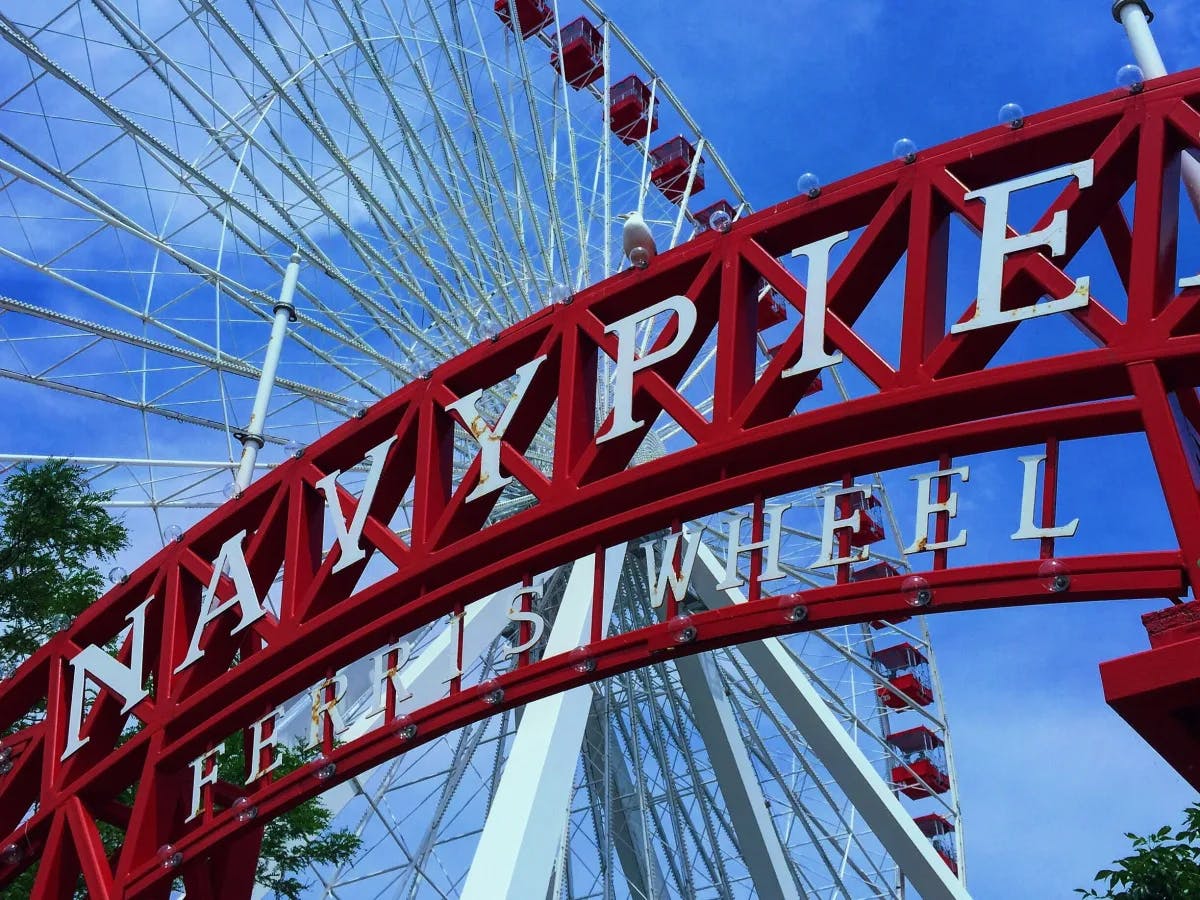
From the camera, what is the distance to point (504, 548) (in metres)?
8.91

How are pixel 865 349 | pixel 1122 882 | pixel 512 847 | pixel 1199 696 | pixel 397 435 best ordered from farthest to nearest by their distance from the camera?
pixel 512 847
pixel 397 435
pixel 1122 882
pixel 865 349
pixel 1199 696

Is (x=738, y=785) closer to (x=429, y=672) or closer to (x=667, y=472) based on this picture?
(x=429, y=672)

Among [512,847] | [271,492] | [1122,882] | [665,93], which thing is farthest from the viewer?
[665,93]

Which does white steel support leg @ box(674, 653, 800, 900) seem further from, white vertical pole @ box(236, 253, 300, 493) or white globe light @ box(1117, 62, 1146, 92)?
white globe light @ box(1117, 62, 1146, 92)

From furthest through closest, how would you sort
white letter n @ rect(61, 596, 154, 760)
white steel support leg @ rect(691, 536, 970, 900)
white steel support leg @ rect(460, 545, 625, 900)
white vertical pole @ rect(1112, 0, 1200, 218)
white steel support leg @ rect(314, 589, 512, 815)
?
white steel support leg @ rect(691, 536, 970, 900), white steel support leg @ rect(314, 589, 512, 815), white steel support leg @ rect(460, 545, 625, 900), white letter n @ rect(61, 596, 154, 760), white vertical pole @ rect(1112, 0, 1200, 218)

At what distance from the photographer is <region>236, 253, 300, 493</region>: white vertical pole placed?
13.1 meters

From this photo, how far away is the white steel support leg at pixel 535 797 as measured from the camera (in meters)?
12.2

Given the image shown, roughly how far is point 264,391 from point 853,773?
954 cm

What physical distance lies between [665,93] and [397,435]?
19.2m

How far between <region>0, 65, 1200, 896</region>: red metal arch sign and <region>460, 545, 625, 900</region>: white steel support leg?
232 centimetres

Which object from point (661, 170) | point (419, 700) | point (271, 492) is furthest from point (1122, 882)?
point (661, 170)

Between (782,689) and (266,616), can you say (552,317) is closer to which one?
(266,616)

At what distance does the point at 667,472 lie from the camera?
8.24 metres

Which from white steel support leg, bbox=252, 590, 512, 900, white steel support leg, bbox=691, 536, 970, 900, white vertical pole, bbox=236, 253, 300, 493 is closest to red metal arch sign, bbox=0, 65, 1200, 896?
white vertical pole, bbox=236, 253, 300, 493
